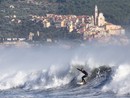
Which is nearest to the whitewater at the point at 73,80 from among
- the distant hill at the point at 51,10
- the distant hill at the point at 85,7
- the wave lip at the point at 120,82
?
the wave lip at the point at 120,82

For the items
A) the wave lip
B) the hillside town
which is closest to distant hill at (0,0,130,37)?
the hillside town

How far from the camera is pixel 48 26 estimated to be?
151 m

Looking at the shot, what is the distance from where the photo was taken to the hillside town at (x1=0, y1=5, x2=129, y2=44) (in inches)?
5185

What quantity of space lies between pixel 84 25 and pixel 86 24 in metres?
2.30

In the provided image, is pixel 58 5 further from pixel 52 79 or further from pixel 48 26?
pixel 52 79

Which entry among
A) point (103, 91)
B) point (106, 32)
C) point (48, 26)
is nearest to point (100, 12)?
point (48, 26)

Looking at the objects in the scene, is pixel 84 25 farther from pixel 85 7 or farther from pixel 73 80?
pixel 73 80

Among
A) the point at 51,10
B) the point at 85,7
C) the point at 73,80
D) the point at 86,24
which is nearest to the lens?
the point at 73,80

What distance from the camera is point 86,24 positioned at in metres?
150

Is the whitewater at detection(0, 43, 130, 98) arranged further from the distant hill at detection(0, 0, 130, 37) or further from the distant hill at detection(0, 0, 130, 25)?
the distant hill at detection(0, 0, 130, 25)

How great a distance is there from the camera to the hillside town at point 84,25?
132 m

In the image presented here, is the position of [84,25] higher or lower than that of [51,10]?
higher

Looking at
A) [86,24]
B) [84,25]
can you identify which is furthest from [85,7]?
[84,25]

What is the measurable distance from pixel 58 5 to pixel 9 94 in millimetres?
142541
